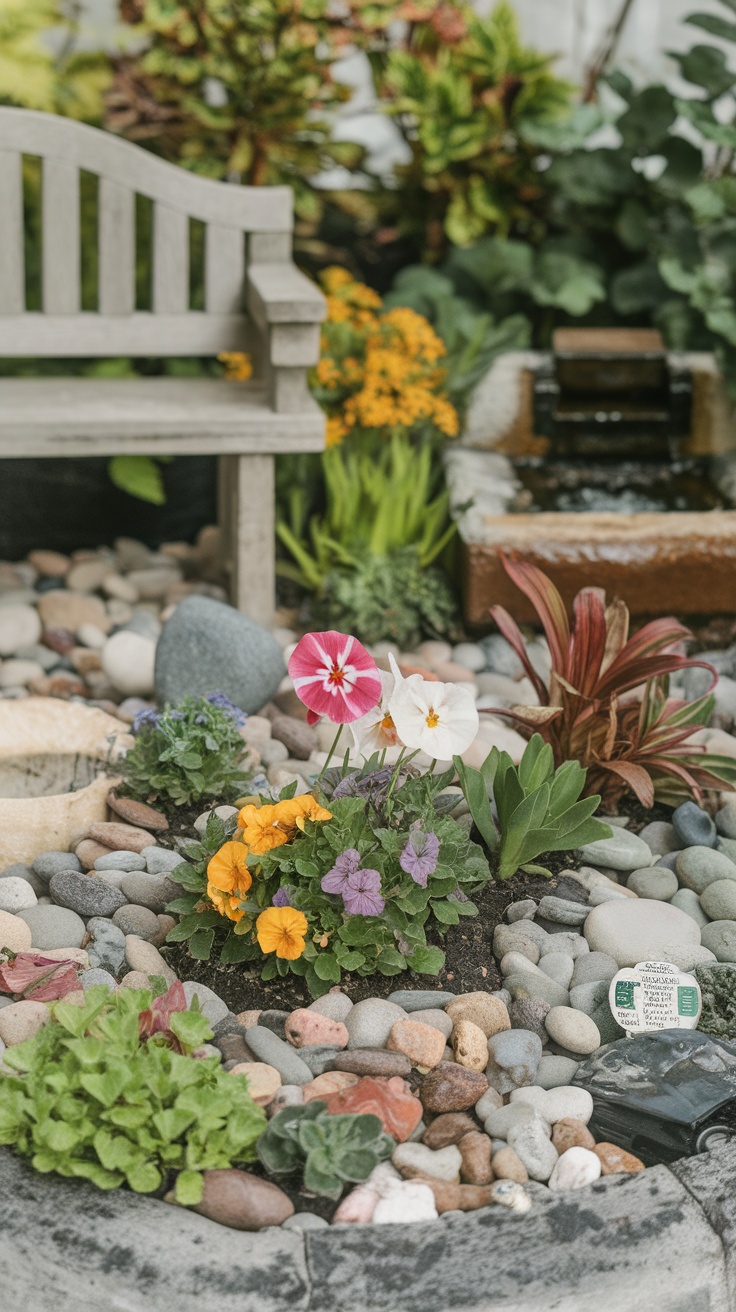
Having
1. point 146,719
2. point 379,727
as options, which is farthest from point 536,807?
point 146,719

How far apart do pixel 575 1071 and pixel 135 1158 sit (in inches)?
29.6

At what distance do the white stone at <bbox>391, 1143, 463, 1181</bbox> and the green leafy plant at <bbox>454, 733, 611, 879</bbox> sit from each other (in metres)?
0.62

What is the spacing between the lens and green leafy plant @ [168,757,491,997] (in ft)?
7.35

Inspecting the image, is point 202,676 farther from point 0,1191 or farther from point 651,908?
A: point 0,1191

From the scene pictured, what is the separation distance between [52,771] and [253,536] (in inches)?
40.9

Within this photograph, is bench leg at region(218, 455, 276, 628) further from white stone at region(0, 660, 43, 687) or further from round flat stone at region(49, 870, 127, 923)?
round flat stone at region(49, 870, 127, 923)

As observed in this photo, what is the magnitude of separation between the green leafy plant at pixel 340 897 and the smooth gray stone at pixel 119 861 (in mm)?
229

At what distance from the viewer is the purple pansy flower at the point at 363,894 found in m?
2.15

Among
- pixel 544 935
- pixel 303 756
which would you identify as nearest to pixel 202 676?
pixel 303 756

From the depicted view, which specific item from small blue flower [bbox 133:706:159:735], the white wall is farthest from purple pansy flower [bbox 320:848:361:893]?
the white wall

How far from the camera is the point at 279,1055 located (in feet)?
7.06

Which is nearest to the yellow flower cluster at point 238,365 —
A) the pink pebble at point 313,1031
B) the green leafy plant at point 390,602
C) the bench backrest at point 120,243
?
the bench backrest at point 120,243

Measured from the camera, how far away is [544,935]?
249 centimetres

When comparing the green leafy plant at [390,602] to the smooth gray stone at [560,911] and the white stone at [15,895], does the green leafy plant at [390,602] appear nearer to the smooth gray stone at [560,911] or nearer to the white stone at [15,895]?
the smooth gray stone at [560,911]
